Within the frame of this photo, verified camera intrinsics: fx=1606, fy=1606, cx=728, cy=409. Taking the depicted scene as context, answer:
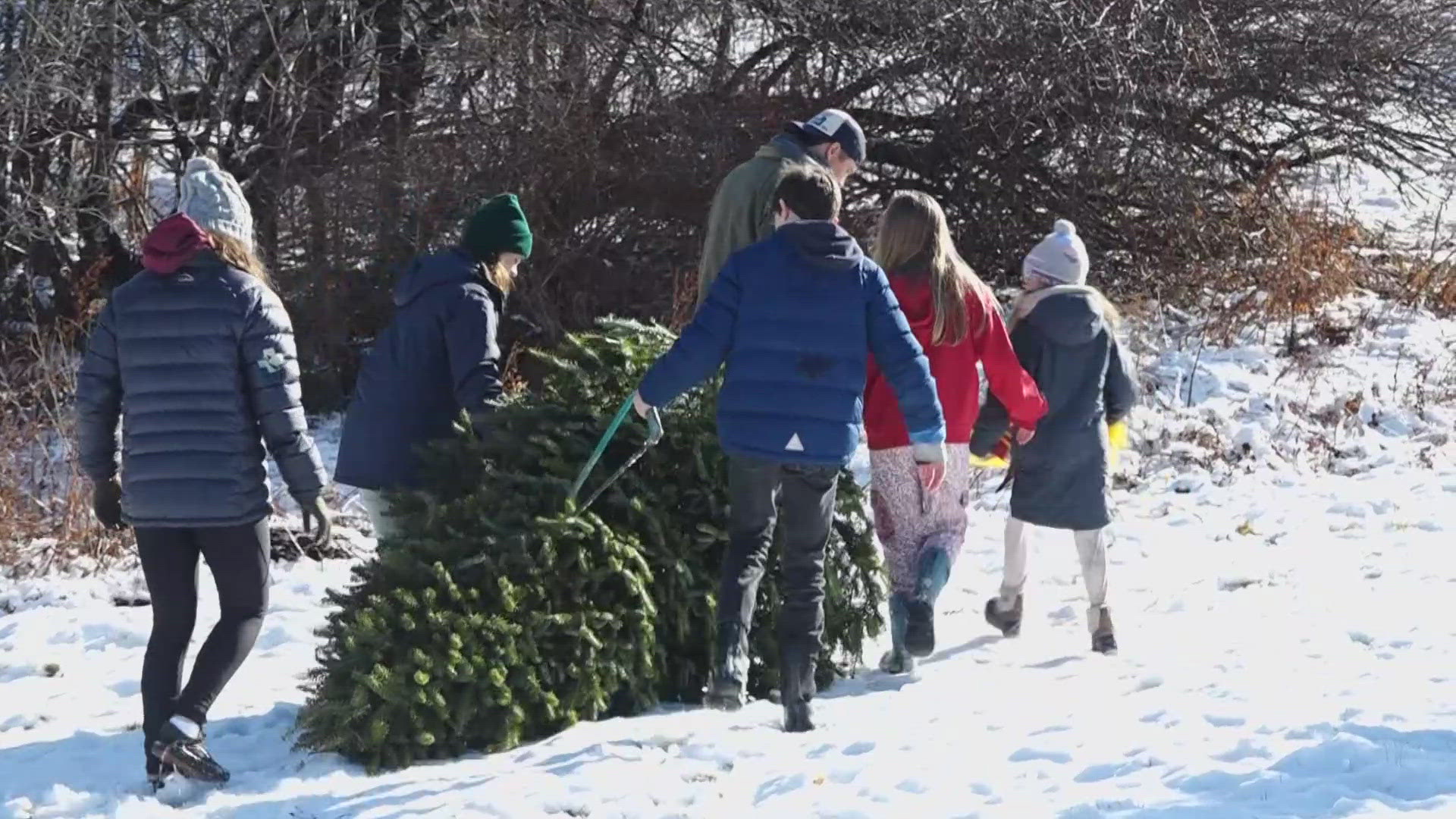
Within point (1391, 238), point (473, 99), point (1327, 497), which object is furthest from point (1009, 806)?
point (1391, 238)

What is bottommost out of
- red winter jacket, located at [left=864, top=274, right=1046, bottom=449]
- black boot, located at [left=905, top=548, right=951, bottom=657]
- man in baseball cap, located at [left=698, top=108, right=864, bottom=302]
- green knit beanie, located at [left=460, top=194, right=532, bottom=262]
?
black boot, located at [left=905, top=548, right=951, bottom=657]

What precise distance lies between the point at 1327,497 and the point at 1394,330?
3575mm

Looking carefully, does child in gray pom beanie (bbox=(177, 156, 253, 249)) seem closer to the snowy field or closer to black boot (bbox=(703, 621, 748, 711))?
the snowy field

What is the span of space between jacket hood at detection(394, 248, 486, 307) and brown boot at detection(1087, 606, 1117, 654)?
254 centimetres

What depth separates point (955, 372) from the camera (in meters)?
5.58

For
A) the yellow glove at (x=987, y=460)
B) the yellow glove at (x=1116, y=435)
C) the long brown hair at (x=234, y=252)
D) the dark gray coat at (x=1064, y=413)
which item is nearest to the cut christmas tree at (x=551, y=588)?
the yellow glove at (x=987, y=460)

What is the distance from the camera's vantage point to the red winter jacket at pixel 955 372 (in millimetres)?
5547

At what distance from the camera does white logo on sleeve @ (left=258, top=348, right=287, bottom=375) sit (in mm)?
4508

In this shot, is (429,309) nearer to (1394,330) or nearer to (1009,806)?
(1009,806)

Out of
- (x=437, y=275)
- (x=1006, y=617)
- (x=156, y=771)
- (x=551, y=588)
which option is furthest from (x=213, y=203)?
(x=1006, y=617)

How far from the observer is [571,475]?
16.5ft

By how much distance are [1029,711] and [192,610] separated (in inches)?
100

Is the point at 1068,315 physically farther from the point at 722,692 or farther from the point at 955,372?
the point at 722,692

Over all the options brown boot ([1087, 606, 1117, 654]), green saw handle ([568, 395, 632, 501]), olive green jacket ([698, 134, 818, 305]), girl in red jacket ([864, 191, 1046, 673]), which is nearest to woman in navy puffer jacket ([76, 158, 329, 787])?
green saw handle ([568, 395, 632, 501])
